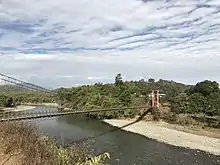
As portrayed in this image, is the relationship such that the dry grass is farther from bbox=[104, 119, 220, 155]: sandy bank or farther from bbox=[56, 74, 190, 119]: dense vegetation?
bbox=[56, 74, 190, 119]: dense vegetation

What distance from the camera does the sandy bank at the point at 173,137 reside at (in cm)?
2695

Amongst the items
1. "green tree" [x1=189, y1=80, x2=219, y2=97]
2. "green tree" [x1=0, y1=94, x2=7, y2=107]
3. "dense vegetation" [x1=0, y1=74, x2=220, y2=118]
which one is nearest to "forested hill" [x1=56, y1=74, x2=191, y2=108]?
"dense vegetation" [x1=0, y1=74, x2=220, y2=118]

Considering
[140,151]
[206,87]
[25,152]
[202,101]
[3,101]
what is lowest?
[140,151]

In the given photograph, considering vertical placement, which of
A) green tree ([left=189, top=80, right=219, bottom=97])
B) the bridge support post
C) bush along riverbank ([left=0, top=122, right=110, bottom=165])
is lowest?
bush along riverbank ([left=0, top=122, right=110, bottom=165])

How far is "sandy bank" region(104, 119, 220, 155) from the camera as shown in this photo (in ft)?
88.4

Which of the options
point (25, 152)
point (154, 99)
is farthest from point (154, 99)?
point (25, 152)

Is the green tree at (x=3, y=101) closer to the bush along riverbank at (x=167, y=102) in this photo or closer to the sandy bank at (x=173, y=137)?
the bush along riverbank at (x=167, y=102)

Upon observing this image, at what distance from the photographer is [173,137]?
103ft

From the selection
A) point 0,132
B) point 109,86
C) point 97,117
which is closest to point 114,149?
point 0,132

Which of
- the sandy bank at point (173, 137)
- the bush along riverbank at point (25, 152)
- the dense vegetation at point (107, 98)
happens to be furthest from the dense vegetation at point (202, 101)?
the bush along riverbank at point (25, 152)

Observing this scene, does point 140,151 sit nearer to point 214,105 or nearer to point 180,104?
point 214,105

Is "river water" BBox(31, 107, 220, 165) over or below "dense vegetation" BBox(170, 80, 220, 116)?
below

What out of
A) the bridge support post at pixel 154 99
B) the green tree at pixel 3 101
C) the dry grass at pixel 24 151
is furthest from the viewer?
the green tree at pixel 3 101

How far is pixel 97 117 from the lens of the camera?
49.4 meters
